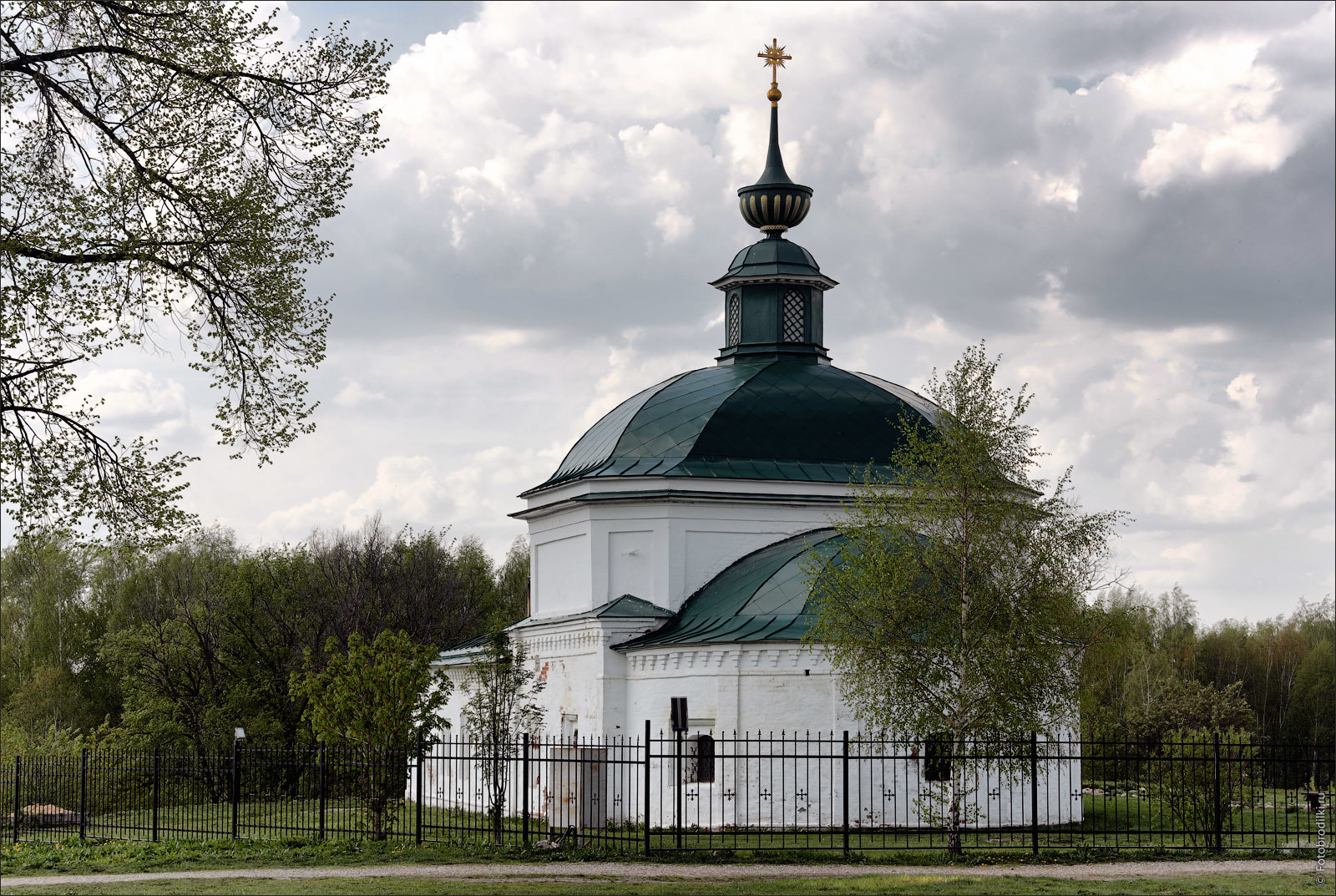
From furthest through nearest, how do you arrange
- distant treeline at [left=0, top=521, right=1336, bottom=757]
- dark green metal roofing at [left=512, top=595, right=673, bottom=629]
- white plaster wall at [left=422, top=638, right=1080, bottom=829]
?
distant treeline at [left=0, top=521, right=1336, bottom=757] < dark green metal roofing at [left=512, top=595, right=673, bottom=629] < white plaster wall at [left=422, top=638, right=1080, bottom=829]

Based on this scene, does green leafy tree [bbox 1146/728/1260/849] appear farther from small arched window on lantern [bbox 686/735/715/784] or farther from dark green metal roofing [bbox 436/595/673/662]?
dark green metal roofing [bbox 436/595/673/662]

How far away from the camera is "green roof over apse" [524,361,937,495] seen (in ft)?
93.2

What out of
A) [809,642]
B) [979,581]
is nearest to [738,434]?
[809,642]

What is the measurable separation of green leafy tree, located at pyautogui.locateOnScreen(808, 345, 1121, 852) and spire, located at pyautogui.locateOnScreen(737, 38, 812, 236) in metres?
15.0

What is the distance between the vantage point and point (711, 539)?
28016mm

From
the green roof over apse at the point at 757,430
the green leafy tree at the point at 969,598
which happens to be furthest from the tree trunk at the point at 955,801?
the green roof over apse at the point at 757,430

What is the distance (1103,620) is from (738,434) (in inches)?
430

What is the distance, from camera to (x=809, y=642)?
21.8m

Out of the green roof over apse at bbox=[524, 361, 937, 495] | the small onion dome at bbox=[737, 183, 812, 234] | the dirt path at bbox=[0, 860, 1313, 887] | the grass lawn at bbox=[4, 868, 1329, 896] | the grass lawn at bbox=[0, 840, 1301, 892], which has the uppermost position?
the small onion dome at bbox=[737, 183, 812, 234]

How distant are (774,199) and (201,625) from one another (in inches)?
931

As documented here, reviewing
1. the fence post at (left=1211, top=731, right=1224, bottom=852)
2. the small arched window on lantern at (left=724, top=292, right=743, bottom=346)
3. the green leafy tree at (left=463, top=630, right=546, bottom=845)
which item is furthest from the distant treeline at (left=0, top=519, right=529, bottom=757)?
the fence post at (left=1211, top=731, right=1224, bottom=852)

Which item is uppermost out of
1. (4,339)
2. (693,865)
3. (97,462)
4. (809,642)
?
(4,339)

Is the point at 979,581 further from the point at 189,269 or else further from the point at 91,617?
the point at 91,617

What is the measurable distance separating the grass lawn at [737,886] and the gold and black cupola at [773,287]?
58.4 ft
